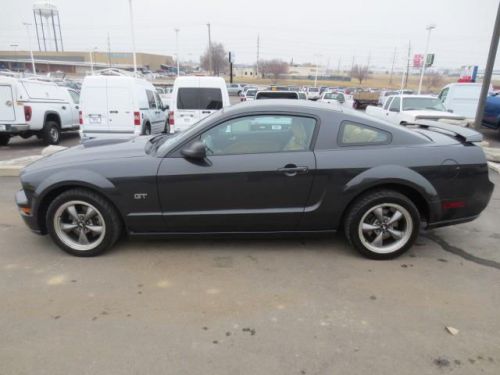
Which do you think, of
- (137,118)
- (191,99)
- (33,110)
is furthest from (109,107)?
(33,110)

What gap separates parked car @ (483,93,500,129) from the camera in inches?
489

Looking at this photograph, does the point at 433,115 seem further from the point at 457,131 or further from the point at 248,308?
the point at 248,308

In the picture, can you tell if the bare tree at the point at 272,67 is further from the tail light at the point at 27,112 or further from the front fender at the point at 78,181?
the front fender at the point at 78,181

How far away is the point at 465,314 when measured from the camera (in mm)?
2883

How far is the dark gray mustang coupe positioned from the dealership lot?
0.99 feet

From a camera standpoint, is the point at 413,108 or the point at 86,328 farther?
the point at 413,108

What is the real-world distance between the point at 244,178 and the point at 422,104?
11.2 metres

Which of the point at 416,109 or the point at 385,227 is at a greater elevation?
the point at 416,109

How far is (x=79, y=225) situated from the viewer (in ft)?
12.1

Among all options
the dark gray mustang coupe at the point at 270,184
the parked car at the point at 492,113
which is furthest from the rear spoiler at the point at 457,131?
the parked car at the point at 492,113

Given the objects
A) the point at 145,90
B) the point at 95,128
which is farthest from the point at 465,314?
the point at 145,90

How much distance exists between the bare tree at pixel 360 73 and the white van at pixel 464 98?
74513 millimetres

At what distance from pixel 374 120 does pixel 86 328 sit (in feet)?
10.3

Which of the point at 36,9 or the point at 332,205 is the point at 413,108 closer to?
the point at 332,205
